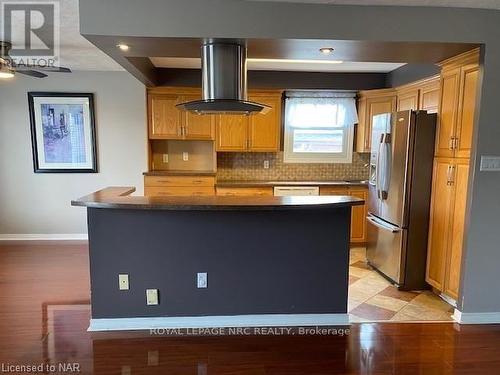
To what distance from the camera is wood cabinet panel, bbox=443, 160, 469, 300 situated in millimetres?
2838

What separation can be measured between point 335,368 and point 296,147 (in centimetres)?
341

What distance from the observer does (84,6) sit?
2279 millimetres

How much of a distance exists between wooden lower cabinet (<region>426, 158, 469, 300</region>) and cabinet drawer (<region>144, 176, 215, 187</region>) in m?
Result: 2.67

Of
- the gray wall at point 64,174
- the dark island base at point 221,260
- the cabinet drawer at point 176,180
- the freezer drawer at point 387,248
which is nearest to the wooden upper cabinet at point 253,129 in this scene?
the cabinet drawer at point 176,180

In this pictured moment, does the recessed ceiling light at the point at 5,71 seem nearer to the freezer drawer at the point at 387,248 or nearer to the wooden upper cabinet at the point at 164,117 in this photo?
the wooden upper cabinet at the point at 164,117

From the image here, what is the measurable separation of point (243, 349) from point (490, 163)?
2.29 m

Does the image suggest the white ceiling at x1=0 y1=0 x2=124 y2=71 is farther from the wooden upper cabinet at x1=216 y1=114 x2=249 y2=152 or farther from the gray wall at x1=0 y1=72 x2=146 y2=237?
the wooden upper cabinet at x1=216 y1=114 x2=249 y2=152

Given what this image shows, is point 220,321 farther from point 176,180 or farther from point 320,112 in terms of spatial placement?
point 320,112

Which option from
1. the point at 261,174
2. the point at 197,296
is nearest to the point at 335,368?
the point at 197,296

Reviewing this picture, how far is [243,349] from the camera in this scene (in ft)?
7.97

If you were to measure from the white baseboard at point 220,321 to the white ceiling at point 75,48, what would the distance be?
2338mm

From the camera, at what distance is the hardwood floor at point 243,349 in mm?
2230

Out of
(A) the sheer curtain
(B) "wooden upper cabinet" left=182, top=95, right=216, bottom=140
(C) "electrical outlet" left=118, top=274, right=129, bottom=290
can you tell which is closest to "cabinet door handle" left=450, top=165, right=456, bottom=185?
(A) the sheer curtain

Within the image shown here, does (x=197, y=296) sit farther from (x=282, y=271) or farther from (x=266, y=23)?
(x=266, y=23)
